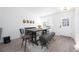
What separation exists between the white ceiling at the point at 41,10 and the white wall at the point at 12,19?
0.07m

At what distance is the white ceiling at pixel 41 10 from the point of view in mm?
1861

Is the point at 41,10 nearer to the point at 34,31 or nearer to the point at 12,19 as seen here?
the point at 34,31

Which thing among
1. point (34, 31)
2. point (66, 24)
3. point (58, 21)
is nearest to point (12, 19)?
point (34, 31)

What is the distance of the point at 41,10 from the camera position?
1.87m

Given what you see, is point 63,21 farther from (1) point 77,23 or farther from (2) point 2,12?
(2) point 2,12

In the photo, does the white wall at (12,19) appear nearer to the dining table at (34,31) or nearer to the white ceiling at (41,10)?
the white ceiling at (41,10)

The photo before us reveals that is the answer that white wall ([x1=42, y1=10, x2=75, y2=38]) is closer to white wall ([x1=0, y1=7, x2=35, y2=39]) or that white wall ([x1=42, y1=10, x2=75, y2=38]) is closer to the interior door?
the interior door

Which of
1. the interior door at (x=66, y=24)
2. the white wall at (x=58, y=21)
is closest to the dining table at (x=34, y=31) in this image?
the white wall at (x=58, y=21)

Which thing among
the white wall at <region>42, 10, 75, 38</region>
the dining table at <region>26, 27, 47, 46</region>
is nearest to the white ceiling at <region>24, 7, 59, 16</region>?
the white wall at <region>42, 10, 75, 38</region>

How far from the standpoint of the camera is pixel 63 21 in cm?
188
